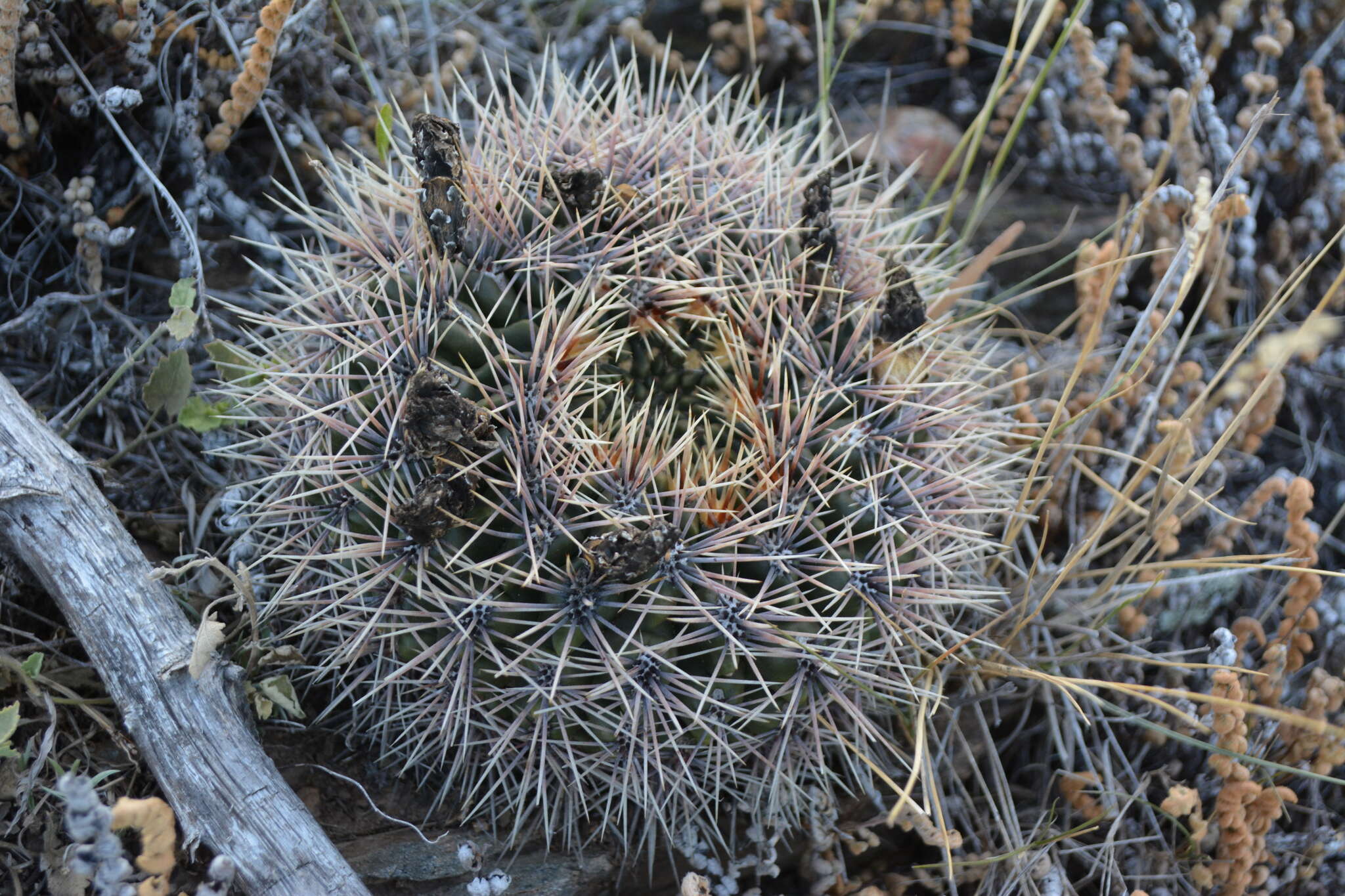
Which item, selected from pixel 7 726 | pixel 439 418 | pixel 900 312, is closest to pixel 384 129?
pixel 439 418

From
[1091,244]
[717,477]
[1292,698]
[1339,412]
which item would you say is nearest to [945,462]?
[717,477]

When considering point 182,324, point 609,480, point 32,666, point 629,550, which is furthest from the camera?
point 182,324

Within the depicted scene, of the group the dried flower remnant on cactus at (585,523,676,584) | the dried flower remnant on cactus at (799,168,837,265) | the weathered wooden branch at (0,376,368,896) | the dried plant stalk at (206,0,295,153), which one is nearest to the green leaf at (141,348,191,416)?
the weathered wooden branch at (0,376,368,896)

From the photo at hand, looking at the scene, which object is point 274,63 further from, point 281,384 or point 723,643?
point 723,643

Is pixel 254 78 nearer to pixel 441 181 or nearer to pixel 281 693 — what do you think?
pixel 441 181

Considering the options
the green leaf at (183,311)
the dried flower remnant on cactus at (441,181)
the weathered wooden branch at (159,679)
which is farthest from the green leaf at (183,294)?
the dried flower remnant on cactus at (441,181)

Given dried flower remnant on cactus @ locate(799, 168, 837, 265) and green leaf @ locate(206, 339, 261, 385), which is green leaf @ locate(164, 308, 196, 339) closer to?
green leaf @ locate(206, 339, 261, 385)

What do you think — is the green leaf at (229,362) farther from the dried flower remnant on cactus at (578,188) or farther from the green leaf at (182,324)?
the dried flower remnant on cactus at (578,188)
